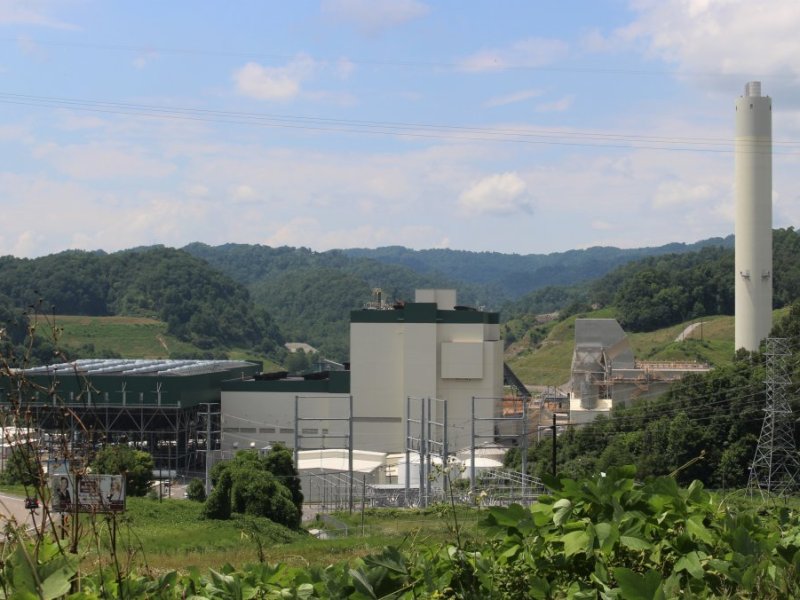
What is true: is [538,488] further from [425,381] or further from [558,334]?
[558,334]

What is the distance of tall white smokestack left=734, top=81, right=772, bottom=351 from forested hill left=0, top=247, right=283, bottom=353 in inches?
2086

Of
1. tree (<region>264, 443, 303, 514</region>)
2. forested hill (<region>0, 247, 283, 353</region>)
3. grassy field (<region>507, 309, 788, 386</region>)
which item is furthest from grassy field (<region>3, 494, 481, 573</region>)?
forested hill (<region>0, 247, 283, 353</region>)

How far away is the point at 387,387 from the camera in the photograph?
40.7 m

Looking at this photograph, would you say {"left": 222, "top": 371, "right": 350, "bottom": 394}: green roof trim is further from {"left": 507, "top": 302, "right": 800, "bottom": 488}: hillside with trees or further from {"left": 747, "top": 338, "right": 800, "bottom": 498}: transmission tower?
{"left": 747, "top": 338, "right": 800, "bottom": 498}: transmission tower

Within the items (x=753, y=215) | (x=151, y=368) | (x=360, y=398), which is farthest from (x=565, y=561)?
(x=753, y=215)

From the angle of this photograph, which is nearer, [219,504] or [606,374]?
[219,504]

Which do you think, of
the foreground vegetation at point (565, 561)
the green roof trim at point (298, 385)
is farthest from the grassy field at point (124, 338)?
the foreground vegetation at point (565, 561)

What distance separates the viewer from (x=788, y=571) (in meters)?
3.09

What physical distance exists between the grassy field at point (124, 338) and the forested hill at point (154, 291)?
237 inches

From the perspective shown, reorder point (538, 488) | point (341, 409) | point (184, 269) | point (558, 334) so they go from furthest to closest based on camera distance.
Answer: point (184, 269), point (558, 334), point (341, 409), point (538, 488)

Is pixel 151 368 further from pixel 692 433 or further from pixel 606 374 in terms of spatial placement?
pixel 692 433

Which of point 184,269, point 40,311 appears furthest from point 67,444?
point 184,269

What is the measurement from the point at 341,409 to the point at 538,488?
14258mm

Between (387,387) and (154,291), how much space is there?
6138 cm
